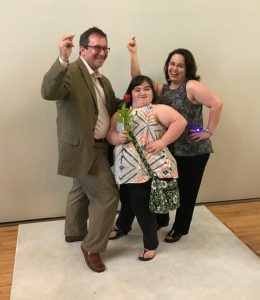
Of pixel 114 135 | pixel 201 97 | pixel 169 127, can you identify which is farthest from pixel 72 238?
pixel 201 97

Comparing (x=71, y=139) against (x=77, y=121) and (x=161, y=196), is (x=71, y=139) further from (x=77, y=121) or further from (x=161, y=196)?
(x=161, y=196)

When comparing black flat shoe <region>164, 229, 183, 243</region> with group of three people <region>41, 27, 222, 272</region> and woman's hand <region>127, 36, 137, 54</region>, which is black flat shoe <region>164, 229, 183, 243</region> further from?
woman's hand <region>127, 36, 137, 54</region>

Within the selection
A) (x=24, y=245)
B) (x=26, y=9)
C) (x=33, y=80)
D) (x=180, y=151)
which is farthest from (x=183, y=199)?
(x=26, y=9)

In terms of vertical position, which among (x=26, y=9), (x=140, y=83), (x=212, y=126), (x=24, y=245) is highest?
(x=26, y=9)

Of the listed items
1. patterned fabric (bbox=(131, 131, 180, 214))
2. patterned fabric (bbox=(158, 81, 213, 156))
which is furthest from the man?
patterned fabric (bbox=(158, 81, 213, 156))

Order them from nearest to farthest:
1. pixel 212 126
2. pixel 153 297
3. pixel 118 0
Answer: pixel 153 297
pixel 212 126
pixel 118 0

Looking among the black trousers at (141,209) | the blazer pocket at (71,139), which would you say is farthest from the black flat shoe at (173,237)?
the blazer pocket at (71,139)

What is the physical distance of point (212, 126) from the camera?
2.38 metres

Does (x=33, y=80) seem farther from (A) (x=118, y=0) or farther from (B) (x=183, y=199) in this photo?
(B) (x=183, y=199)

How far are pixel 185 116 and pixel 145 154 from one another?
380 millimetres

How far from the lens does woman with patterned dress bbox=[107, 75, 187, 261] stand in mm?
2182

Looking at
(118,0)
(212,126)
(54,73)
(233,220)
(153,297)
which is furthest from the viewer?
(233,220)

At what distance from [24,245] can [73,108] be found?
3.57 ft

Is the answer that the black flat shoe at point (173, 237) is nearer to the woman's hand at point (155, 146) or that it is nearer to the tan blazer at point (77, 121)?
the woman's hand at point (155, 146)
